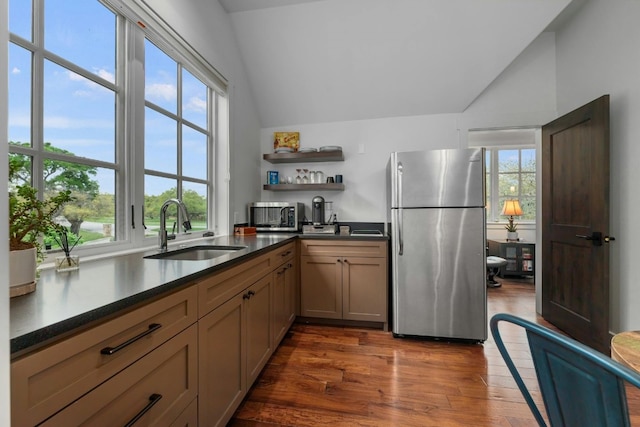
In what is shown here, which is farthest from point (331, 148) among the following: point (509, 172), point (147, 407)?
point (509, 172)

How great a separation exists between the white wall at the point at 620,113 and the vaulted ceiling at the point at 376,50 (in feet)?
1.50

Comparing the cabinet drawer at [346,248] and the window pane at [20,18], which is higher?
the window pane at [20,18]

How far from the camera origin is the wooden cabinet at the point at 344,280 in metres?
2.61

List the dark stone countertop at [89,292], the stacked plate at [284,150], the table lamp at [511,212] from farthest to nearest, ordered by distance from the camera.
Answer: the table lamp at [511,212]
the stacked plate at [284,150]
the dark stone countertop at [89,292]

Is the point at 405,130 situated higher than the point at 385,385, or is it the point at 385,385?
the point at 405,130

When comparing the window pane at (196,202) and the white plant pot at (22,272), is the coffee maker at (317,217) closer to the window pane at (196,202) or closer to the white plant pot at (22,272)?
the window pane at (196,202)

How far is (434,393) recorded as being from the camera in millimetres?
1702

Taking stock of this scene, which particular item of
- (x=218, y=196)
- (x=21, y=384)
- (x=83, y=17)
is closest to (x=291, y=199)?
(x=218, y=196)

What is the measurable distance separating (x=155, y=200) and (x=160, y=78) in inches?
34.6

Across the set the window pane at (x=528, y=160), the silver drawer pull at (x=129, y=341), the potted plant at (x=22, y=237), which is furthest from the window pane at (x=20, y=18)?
the window pane at (x=528, y=160)

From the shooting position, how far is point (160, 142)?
1972 mm

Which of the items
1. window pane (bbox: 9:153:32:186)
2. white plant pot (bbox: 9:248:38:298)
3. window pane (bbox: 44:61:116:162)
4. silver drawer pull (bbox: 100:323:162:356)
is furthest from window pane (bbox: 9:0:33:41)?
silver drawer pull (bbox: 100:323:162:356)

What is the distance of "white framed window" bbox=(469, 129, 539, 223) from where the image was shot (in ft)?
16.9

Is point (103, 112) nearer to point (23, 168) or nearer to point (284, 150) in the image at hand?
point (23, 168)
